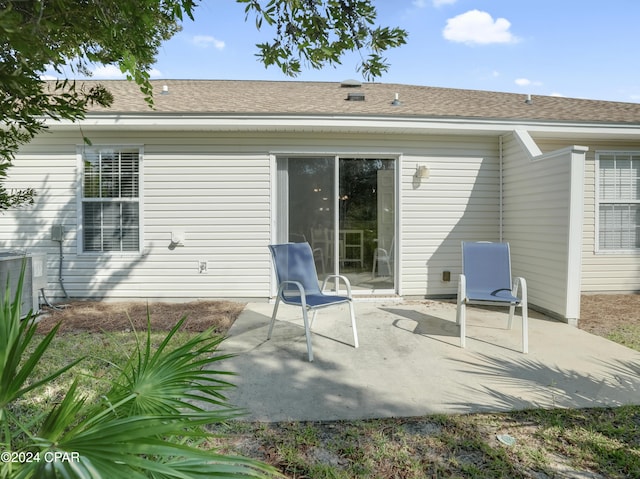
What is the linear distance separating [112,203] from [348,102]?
169 inches

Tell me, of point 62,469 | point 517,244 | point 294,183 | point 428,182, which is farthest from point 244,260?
point 62,469

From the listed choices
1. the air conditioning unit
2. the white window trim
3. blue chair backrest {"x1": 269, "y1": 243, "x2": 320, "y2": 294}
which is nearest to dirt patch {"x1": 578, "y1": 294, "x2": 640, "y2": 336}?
blue chair backrest {"x1": 269, "y1": 243, "x2": 320, "y2": 294}

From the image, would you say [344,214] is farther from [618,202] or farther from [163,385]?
[163,385]

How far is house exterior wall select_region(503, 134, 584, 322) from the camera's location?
4387 millimetres

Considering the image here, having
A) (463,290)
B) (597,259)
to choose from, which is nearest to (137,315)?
(463,290)

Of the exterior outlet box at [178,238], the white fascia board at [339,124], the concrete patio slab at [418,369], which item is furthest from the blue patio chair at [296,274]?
the exterior outlet box at [178,238]

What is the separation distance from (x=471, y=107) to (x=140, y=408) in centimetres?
674

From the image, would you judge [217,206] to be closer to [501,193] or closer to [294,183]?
[294,183]

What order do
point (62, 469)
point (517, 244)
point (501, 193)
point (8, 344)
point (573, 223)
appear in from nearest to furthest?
point (62, 469)
point (8, 344)
point (573, 223)
point (517, 244)
point (501, 193)

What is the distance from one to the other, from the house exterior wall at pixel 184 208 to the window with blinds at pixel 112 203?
6.2 inches

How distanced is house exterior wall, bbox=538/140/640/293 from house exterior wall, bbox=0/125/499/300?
275 centimetres

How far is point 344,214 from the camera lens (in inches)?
231

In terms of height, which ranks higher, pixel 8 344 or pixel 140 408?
pixel 8 344

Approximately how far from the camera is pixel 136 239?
19.1 ft
